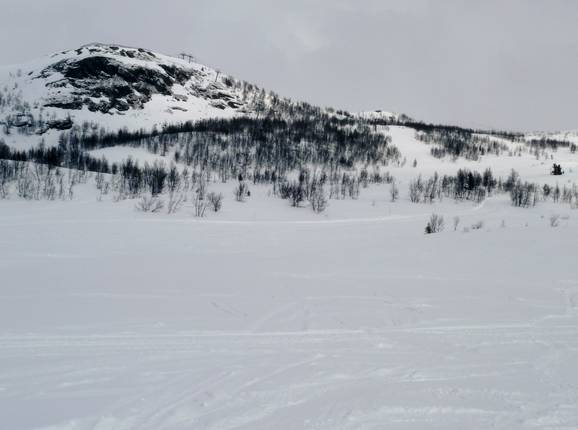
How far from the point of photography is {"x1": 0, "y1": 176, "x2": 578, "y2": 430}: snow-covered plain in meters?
3.28

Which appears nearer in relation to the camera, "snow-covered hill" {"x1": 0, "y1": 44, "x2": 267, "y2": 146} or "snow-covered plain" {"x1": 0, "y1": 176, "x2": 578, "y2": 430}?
"snow-covered plain" {"x1": 0, "y1": 176, "x2": 578, "y2": 430}

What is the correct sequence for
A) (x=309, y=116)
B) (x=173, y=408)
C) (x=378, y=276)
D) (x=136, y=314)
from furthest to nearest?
(x=309, y=116)
(x=378, y=276)
(x=136, y=314)
(x=173, y=408)

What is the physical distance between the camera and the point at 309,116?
368ft

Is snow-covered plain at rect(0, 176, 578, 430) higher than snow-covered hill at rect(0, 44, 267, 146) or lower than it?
lower

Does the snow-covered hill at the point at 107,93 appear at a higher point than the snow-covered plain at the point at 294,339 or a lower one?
higher

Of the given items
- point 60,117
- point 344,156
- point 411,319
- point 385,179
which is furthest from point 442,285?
point 60,117

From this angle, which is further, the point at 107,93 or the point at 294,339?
the point at 107,93

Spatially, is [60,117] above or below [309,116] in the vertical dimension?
below

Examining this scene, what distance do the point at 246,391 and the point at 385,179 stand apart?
56374 mm

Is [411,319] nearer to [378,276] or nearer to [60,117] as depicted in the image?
[378,276]

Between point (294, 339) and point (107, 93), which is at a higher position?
point (107, 93)

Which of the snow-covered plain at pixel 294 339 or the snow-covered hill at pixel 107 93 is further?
the snow-covered hill at pixel 107 93

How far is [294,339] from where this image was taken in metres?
5.12

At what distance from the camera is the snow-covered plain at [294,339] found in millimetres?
3283
